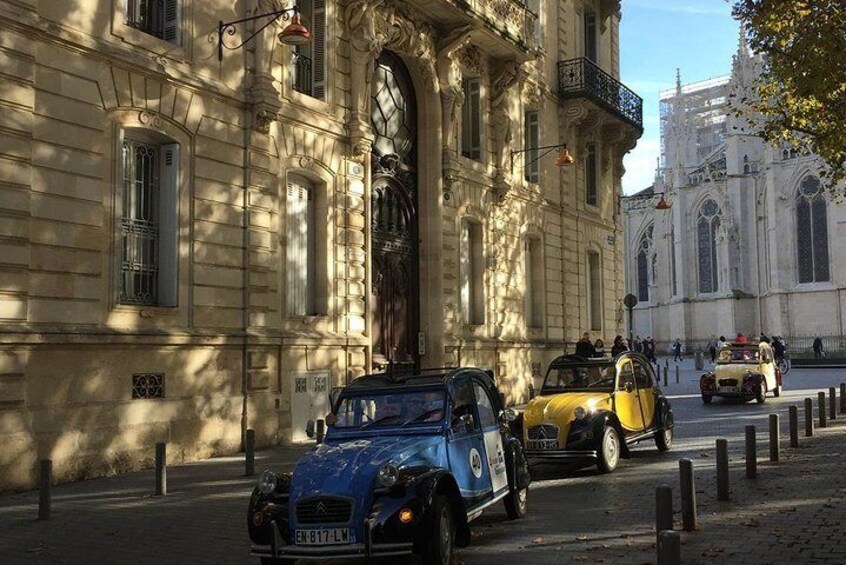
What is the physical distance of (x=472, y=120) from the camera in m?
24.9

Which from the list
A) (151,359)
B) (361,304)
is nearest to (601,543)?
(151,359)

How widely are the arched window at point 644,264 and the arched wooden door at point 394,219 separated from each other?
6941 centimetres

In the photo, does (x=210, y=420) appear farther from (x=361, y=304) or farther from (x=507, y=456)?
(x=507, y=456)

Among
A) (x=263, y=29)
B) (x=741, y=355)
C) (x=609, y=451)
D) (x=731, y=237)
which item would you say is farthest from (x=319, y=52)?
(x=731, y=237)

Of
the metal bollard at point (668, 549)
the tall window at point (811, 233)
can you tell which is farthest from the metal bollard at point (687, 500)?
the tall window at point (811, 233)

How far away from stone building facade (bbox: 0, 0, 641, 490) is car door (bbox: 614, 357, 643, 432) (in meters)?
6.31

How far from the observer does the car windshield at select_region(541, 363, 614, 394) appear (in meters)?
14.2

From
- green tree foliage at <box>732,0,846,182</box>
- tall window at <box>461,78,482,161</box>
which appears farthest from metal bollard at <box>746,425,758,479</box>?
tall window at <box>461,78,482,161</box>

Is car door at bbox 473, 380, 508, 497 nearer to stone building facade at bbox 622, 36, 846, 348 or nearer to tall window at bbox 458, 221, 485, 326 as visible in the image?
tall window at bbox 458, 221, 485, 326

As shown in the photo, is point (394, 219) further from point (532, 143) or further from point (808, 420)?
point (808, 420)

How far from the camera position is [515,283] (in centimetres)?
2617

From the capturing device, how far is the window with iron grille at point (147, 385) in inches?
542

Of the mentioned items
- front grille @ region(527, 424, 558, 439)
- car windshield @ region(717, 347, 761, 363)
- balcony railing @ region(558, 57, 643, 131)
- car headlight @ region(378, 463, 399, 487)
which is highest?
balcony railing @ region(558, 57, 643, 131)

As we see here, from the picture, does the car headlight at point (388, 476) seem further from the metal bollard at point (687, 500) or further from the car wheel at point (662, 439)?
the car wheel at point (662, 439)
